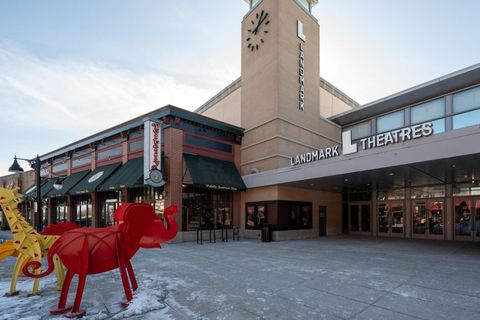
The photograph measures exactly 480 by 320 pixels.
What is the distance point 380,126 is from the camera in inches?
903

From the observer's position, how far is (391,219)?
22.4 metres

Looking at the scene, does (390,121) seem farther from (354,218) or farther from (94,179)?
(94,179)

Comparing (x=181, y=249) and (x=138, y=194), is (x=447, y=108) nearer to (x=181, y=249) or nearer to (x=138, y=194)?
(x=181, y=249)

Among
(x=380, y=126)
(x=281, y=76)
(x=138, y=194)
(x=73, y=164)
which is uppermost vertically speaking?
(x=281, y=76)

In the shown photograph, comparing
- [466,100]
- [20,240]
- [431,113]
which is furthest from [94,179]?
[466,100]

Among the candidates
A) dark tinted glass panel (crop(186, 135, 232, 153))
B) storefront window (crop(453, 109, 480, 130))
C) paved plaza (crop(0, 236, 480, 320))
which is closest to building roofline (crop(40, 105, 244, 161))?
dark tinted glass panel (crop(186, 135, 232, 153))

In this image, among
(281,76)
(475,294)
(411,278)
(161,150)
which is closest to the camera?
(475,294)

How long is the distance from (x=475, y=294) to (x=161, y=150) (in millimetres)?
15875

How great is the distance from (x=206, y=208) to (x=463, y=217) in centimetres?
1678

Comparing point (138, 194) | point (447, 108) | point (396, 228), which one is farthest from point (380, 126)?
point (138, 194)

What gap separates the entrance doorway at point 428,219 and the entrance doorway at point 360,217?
10.8 ft

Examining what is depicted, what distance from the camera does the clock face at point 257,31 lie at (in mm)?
22422

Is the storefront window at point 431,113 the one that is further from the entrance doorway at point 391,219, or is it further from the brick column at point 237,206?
the brick column at point 237,206

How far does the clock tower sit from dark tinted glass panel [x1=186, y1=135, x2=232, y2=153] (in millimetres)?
1534
